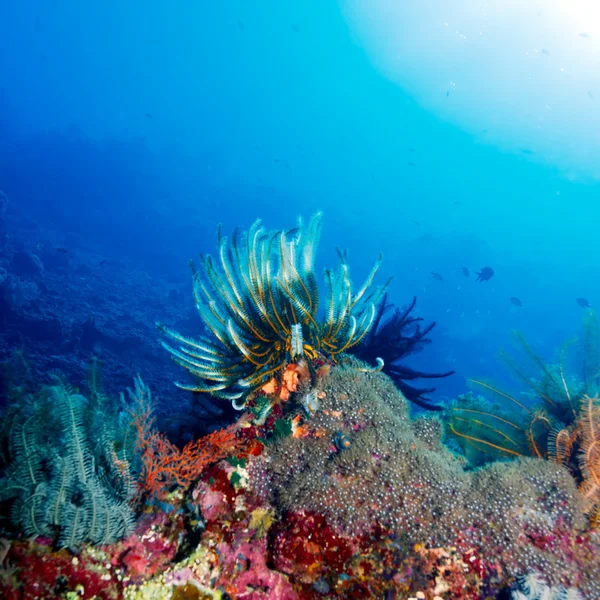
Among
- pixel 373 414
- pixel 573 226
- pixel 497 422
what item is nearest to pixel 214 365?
pixel 373 414

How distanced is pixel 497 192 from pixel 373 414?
155 m

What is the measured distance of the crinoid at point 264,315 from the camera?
12.5 ft

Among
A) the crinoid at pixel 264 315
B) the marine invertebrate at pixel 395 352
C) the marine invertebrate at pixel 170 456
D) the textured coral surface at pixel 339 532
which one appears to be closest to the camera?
the textured coral surface at pixel 339 532

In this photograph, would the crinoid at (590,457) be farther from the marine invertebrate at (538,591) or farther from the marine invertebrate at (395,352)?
the marine invertebrate at (395,352)

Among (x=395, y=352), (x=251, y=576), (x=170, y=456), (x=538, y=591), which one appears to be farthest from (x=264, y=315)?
(x=538, y=591)

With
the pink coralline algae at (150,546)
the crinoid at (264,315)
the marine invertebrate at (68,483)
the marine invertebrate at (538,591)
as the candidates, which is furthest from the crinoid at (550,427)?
the marine invertebrate at (68,483)

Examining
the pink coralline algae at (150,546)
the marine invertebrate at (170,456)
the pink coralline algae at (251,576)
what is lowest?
the pink coralline algae at (150,546)

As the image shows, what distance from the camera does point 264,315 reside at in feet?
12.9

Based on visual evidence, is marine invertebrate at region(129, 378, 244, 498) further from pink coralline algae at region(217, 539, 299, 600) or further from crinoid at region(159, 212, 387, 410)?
pink coralline algae at region(217, 539, 299, 600)

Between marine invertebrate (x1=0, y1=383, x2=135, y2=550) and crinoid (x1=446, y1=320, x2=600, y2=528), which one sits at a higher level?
crinoid (x1=446, y1=320, x2=600, y2=528)

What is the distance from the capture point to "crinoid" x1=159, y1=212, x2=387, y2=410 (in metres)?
3.82

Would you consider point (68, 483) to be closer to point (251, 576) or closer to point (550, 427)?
point (251, 576)

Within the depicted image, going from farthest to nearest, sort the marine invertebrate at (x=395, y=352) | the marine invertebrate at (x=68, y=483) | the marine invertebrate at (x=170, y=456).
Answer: the marine invertebrate at (x=395, y=352), the marine invertebrate at (x=170, y=456), the marine invertebrate at (x=68, y=483)

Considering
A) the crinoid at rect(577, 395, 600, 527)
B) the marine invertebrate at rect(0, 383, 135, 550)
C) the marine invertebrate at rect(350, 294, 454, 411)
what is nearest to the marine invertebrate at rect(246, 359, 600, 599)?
the crinoid at rect(577, 395, 600, 527)
